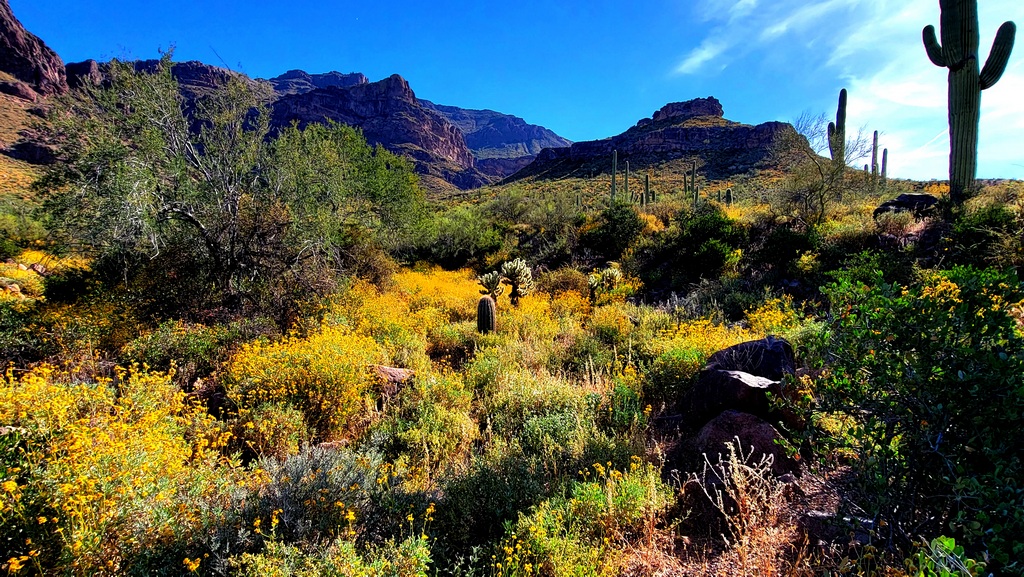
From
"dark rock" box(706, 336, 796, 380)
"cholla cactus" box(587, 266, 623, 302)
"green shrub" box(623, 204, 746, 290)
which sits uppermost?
"green shrub" box(623, 204, 746, 290)

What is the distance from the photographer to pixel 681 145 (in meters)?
50.8

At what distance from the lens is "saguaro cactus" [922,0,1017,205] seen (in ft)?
28.9

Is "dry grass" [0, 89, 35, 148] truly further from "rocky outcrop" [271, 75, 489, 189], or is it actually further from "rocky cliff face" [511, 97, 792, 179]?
"rocky outcrop" [271, 75, 489, 189]

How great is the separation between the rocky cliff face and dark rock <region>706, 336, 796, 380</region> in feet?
135

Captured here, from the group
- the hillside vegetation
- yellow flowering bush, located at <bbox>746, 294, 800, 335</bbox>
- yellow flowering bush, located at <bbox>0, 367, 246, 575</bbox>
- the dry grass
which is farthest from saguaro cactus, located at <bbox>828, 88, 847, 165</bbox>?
the dry grass

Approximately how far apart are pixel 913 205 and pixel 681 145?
46292mm

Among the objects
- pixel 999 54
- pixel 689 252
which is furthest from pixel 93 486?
pixel 999 54

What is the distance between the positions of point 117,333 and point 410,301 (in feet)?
18.3

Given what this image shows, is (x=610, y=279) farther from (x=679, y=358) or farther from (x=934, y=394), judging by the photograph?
(x=934, y=394)

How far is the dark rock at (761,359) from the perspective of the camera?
4.18 meters

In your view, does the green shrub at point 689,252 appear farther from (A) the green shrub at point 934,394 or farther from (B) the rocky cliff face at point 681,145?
(B) the rocky cliff face at point 681,145

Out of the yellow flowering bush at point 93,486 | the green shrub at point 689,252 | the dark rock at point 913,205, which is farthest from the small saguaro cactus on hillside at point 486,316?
the dark rock at point 913,205

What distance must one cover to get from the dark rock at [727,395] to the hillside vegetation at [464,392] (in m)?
0.03

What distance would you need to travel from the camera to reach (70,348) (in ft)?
18.0
